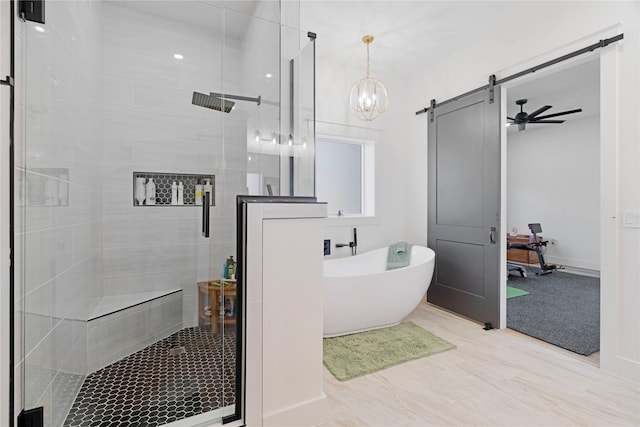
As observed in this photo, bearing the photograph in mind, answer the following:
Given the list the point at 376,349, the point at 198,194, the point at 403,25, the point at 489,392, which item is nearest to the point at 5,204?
the point at 198,194

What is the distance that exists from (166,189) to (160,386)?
144 cm

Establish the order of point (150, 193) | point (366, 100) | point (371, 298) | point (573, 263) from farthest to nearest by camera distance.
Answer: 1. point (573, 263)
2. point (366, 100)
3. point (371, 298)
4. point (150, 193)

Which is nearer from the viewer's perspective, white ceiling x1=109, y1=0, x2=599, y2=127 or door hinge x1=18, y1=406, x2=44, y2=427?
door hinge x1=18, y1=406, x2=44, y2=427

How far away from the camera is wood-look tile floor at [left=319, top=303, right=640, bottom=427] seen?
5.26 ft

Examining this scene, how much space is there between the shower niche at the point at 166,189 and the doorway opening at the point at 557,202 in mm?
3040

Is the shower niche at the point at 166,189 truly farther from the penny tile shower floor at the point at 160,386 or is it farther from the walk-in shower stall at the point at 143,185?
the penny tile shower floor at the point at 160,386

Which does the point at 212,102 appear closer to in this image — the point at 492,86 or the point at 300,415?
the point at 300,415

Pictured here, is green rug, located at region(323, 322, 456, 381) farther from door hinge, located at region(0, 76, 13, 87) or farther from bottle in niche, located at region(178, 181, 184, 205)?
door hinge, located at region(0, 76, 13, 87)

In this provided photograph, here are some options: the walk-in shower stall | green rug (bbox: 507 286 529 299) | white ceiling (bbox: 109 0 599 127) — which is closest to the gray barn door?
white ceiling (bbox: 109 0 599 127)

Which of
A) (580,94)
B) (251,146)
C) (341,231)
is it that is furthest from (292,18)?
(580,94)

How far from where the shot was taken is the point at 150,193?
248 centimetres

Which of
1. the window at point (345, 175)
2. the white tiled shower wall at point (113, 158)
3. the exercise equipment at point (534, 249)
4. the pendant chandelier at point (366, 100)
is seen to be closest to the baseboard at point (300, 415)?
the white tiled shower wall at point (113, 158)

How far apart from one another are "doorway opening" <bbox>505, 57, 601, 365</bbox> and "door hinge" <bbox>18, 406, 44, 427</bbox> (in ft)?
10.8

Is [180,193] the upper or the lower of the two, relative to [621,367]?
upper
